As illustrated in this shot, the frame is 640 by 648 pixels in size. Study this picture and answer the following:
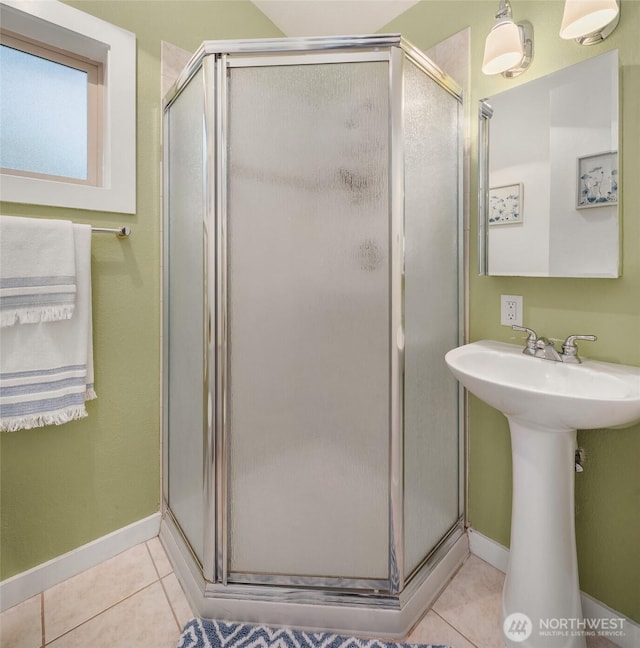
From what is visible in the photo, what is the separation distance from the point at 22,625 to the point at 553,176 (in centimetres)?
243

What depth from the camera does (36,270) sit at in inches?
52.1

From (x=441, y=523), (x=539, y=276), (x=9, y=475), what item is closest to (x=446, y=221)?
(x=539, y=276)

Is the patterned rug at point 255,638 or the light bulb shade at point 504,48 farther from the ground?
the light bulb shade at point 504,48

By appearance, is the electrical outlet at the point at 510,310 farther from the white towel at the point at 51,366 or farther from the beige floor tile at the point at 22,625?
the beige floor tile at the point at 22,625

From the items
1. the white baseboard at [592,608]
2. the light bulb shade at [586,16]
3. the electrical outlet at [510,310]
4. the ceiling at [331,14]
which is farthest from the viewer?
the ceiling at [331,14]

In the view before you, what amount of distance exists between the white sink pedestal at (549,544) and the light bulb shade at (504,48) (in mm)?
1289

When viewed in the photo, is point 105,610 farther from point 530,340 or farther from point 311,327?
point 530,340

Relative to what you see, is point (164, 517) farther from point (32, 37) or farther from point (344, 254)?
point (32, 37)

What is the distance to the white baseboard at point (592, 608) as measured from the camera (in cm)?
122

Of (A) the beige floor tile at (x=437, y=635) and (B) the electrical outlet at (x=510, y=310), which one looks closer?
(A) the beige floor tile at (x=437, y=635)

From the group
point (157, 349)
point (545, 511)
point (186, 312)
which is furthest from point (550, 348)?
point (157, 349)

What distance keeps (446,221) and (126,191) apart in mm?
1331

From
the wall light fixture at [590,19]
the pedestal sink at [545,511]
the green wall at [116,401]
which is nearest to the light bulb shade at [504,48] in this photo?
the wall light fixture at [590,19]

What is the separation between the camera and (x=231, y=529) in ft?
4.36
